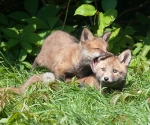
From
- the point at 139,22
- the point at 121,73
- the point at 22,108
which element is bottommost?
the point at 139,22

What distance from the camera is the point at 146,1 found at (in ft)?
28.9

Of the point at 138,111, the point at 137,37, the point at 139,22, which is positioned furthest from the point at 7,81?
the point at 139,22

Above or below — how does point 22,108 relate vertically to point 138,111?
above

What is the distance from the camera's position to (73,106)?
5.51m

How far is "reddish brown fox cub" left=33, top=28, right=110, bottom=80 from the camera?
6938mm

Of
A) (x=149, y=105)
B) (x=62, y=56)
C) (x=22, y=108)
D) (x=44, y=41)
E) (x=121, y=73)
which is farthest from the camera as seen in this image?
(x=44, y=41)

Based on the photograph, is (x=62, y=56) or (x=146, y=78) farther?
(x=62, y=56)

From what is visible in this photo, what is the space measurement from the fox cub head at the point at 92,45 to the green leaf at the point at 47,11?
1.07 metres

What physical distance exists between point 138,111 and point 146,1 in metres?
3.77

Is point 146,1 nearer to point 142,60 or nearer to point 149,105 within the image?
point 142,60

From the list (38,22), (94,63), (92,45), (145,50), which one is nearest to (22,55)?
(38,22)

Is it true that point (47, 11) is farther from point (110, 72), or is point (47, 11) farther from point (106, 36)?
point (110, 72)

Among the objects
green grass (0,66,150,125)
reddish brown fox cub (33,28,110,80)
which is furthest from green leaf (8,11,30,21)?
green grass (0,66,150,125)

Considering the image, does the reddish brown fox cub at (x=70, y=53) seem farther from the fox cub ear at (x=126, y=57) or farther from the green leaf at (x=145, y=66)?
the green leaf at (x=145, y=66)
